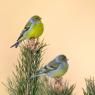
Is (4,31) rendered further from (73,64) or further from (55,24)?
(73,64)

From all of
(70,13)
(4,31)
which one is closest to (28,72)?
(4,31)

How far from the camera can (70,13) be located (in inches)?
66.0

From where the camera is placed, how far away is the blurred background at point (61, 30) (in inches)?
62.2

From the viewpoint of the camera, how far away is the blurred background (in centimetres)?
158

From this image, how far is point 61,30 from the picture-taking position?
167 centimetres

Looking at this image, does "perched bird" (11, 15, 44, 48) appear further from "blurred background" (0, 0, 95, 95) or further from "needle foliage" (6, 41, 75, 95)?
"blurred background" (0, 0, 95, 95)

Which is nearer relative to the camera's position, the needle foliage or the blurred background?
the needle foliage

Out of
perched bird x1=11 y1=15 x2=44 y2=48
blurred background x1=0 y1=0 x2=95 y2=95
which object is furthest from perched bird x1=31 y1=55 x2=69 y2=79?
blurred background x1=0 y1=0 x2=95 y2=95

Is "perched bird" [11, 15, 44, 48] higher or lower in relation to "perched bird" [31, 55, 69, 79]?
higher

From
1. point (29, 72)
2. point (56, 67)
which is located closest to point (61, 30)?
point (56, 67)

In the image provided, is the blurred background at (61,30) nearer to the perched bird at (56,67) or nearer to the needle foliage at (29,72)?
the perched bird at (56,67)

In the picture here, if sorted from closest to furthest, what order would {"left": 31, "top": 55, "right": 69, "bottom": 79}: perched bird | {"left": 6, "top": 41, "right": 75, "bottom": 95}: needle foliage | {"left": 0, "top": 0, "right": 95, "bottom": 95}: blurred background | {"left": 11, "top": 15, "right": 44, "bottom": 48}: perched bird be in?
{"left": 6, "top": 41, "right": 75, "bottom": 95}: needle foliage → {"left": 31, "top": 55, "right": 69, "bottom": 79}: perched bird → {"left": 11, "top": 15, "right": 44, "bottom": 48}: perched bird → {"left": 0, "top": 0, "right": 95, "bottom": 95}: blurred background

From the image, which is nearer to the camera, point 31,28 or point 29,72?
point 29,72

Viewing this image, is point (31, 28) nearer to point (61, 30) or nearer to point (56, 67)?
→ point (56, 67)
